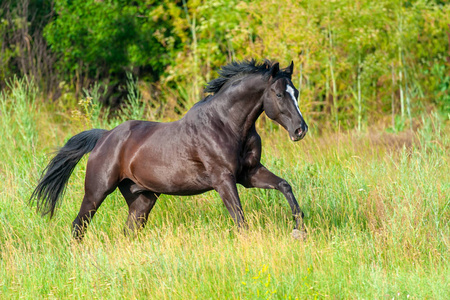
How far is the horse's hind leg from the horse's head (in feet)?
5.42

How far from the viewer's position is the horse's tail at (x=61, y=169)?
6430 mm

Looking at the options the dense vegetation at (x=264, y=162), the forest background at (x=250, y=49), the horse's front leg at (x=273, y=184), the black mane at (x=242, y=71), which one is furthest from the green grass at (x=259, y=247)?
the forest background at (x=250, y=49)

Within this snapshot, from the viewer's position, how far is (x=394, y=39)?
11.4m

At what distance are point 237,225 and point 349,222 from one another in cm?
116

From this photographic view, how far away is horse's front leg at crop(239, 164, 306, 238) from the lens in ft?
17.2

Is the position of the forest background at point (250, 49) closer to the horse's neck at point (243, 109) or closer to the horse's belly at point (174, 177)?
the horse's belly at point (174, 177)

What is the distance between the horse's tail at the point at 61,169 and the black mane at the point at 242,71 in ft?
4.59

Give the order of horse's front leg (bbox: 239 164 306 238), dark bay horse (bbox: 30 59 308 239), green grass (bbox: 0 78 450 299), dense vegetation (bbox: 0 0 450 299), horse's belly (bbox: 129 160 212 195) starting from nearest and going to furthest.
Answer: green grass (bbox: 0 78 450 299), dense vegetation (bbox: 0 0 450 299), horse's front leg (bbox: 239 164 306 238), dark bay horse (bbox: 30 59 308 239), horse's belly (bbox: 129 160 212 195)

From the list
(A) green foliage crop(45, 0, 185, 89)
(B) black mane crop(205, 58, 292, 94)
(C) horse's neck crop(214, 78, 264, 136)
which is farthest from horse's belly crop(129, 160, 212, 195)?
(A) green foliage crop(45, 0, 185, 89)

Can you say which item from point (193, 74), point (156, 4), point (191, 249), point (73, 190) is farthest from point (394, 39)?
point (191, 249)

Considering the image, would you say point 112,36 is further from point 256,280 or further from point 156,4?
point 256,280

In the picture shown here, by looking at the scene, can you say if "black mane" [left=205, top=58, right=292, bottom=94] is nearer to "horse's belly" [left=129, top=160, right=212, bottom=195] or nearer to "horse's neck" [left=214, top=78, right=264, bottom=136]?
"horse's neck" [left=214, top=78, right=264, bottom=136]

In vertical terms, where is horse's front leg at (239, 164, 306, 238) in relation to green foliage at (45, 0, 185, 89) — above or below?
below

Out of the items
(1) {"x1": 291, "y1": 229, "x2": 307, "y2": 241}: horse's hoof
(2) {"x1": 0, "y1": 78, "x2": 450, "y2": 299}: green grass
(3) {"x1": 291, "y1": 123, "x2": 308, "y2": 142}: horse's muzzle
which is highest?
(3) {"x1": 291, "y1": 123, "x2": 308, "y2": 142}: horse's muzzle
